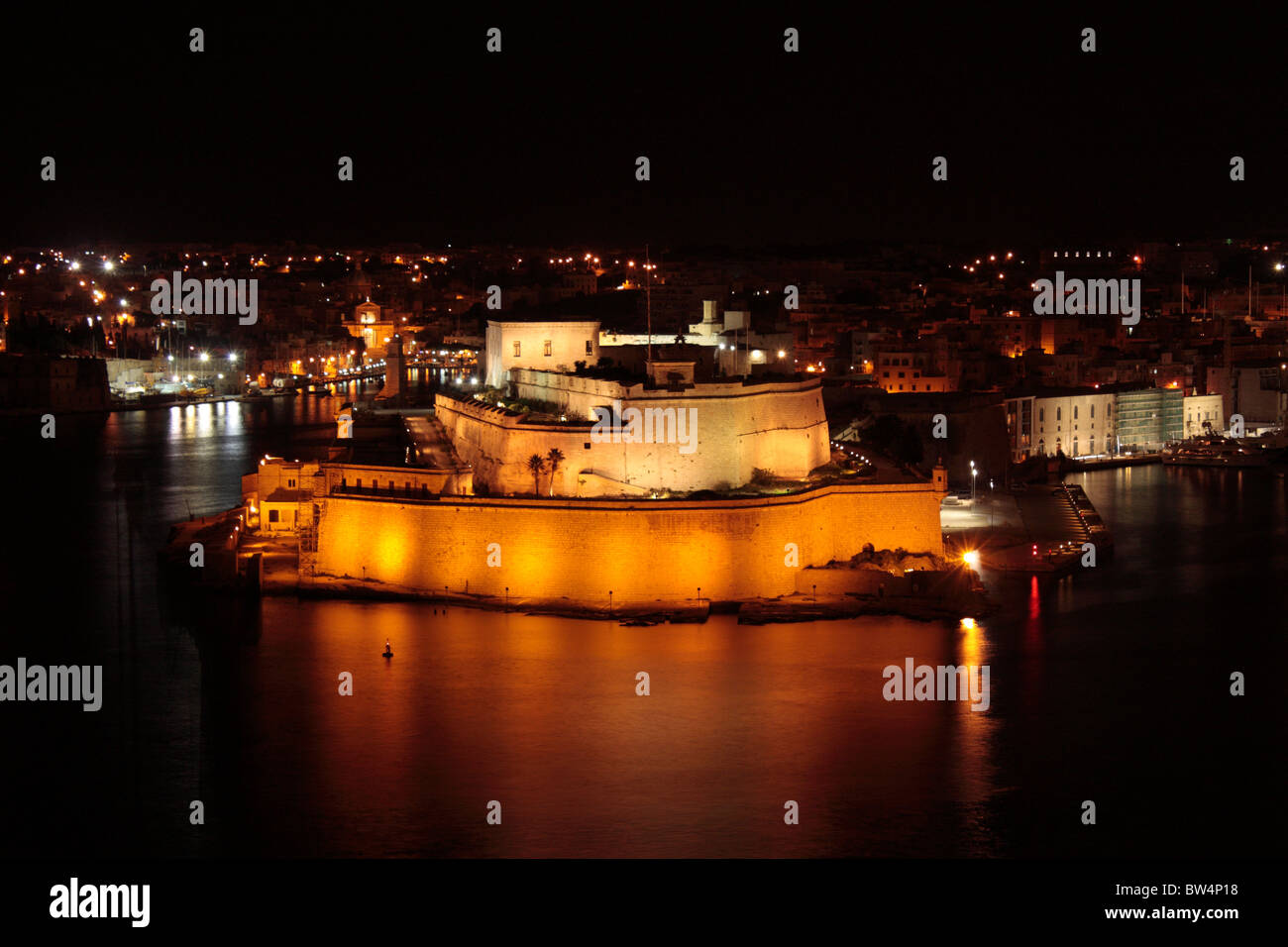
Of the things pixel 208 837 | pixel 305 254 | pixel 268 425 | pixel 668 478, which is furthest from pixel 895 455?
pixel 305 254

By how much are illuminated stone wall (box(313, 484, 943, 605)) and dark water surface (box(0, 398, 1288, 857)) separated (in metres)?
0.34

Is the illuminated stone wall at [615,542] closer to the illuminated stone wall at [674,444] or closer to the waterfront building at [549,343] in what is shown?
the illuminated stone wall at [674,444]

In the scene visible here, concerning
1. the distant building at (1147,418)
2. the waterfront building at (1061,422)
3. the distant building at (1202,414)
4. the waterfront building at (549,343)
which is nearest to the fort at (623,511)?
the waterfront building at (549,343)

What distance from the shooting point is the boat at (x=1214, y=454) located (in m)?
20.1

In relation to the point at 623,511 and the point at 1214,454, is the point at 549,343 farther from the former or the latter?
the point at 1214,454

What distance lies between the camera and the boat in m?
20.1

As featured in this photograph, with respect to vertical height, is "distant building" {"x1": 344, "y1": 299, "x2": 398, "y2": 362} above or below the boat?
above

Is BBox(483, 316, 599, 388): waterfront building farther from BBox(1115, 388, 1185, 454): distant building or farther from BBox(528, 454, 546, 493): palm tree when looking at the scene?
BBox(1115, 388, 1185, 454): distant building

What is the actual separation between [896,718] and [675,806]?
66.6 inches

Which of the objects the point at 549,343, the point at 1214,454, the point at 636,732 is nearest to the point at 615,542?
the point at 636,732

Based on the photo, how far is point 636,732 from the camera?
9.03 metres

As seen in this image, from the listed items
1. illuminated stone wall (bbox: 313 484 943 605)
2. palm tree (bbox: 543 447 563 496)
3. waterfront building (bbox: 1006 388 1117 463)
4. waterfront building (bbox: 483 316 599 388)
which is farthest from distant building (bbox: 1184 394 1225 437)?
palm tree (bbox: 543 447 563 496)

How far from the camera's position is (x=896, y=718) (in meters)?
9.30

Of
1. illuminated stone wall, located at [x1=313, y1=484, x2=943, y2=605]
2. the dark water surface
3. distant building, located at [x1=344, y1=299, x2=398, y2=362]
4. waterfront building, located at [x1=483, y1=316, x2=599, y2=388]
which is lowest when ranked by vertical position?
the dark water surface
